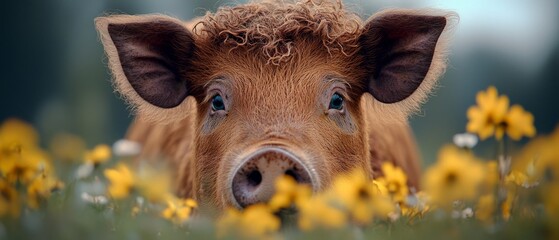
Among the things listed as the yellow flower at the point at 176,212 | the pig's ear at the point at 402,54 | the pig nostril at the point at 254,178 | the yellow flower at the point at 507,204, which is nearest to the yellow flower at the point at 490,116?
the yellow flower at the point at 507,204

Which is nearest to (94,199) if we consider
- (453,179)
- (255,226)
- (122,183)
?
(122,183)

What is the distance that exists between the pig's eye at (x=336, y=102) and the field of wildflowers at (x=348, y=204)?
0.41 metres

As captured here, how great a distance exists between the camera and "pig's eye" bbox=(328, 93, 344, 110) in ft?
17.3

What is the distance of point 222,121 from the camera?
5301mm

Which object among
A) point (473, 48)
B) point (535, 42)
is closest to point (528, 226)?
point (535, 42)

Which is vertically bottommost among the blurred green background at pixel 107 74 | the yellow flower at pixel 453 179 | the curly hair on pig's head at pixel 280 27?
the blurred green background at pixel 107 74

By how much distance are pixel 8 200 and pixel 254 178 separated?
1204 mm

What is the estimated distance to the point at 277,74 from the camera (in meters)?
5.24

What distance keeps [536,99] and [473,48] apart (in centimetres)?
191

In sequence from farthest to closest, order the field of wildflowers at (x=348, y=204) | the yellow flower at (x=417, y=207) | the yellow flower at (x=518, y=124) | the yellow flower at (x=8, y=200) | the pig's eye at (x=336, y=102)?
1. the pig's eye at (x=336, y=102)
2. the yellow flower at (x=417, y=207)
3. the yellow flower at (x=518, y=124)
4. the yellow flower at (x=8, y=200)
5. the field of wildflowers at (x=348, y=204)

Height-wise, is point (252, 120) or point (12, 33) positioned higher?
point (252, 120)

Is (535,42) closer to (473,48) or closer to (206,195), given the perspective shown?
(473,48)

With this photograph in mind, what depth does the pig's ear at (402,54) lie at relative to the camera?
5.52 m

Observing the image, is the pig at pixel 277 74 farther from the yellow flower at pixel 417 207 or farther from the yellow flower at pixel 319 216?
the yellow flower at pixel 319 216
